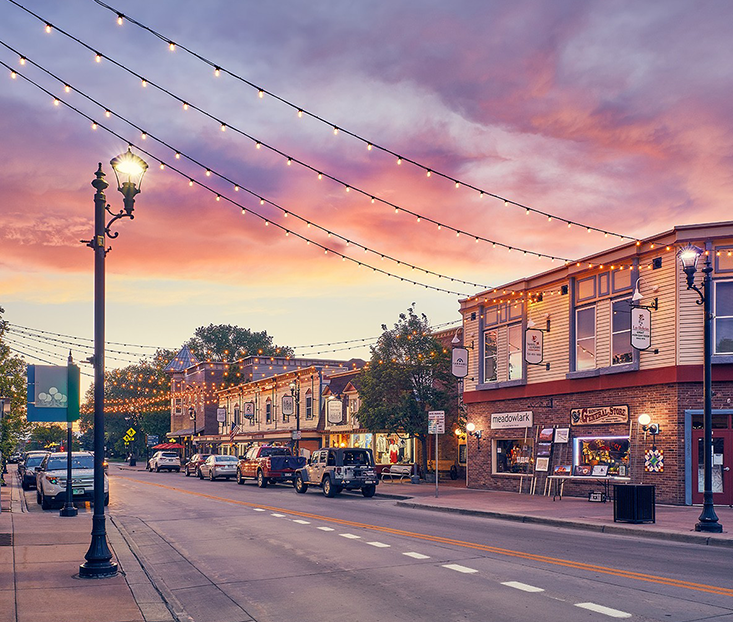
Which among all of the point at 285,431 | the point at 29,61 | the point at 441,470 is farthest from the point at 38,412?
the point at 285,431

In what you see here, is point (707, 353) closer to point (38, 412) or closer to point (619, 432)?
point (619, 432)

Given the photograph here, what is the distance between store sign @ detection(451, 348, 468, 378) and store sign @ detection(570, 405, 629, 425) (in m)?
5.51

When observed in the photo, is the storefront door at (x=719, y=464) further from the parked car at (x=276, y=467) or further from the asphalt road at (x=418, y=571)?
the parked car at (x=276, y=467)

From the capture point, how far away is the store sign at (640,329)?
24.4 metres

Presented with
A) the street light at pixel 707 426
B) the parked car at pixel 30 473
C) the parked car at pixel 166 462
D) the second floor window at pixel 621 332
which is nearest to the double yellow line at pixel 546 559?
the street light at pixel 707 426

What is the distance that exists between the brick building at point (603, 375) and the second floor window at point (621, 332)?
0.03m

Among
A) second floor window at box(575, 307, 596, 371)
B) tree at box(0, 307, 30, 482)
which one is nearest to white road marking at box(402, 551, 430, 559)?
second floor window at box(575, 307, 596, 371)

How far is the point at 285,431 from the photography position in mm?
61781

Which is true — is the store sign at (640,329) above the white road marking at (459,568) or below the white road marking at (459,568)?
above

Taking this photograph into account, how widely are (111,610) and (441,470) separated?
37.7m

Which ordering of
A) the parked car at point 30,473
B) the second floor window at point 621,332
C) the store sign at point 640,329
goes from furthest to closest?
the parked car at point 30,473
the second floor window at point 621,332
the store sign at point 640,329

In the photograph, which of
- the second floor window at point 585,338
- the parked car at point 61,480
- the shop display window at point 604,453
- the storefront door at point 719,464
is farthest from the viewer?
the second floor window at point 585,338

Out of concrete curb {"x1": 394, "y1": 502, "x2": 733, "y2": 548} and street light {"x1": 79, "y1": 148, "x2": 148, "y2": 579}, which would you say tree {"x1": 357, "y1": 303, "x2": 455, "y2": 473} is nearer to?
concrete curb {"x1": 394, "y1": 502, "x2": 733, "y2": 548}

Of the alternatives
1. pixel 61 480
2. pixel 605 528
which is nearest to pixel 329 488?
pixel 61 480
